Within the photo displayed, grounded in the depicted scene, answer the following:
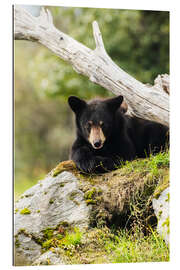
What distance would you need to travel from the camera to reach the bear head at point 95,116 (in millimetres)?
5156

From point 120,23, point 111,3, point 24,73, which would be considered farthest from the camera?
point 24,73

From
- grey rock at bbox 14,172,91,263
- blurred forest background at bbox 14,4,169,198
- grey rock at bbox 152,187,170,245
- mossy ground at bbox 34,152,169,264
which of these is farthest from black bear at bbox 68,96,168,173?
blurred forest background at bbox 14,4,169,198

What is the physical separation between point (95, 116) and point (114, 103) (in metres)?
0.33

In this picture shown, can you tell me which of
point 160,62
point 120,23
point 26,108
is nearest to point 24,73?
point 26,108

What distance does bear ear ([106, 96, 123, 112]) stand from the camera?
520 cm

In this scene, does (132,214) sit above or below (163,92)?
below

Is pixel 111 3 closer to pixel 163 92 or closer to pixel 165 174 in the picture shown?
pixel 163 92

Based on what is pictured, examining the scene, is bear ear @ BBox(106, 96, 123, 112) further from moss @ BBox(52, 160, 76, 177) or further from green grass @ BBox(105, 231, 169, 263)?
green grass @ BBox(105, 231, 169, 263)

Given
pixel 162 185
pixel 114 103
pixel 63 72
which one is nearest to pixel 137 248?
pixel 162 185

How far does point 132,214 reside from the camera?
15.8ft

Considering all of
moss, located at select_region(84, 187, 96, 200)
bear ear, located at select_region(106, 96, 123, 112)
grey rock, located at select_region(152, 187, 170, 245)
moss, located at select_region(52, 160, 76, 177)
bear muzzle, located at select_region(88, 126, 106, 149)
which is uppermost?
bear ear, located at select_region(106, 96, 123, 112)

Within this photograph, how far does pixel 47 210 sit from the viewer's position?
16.1 ft
